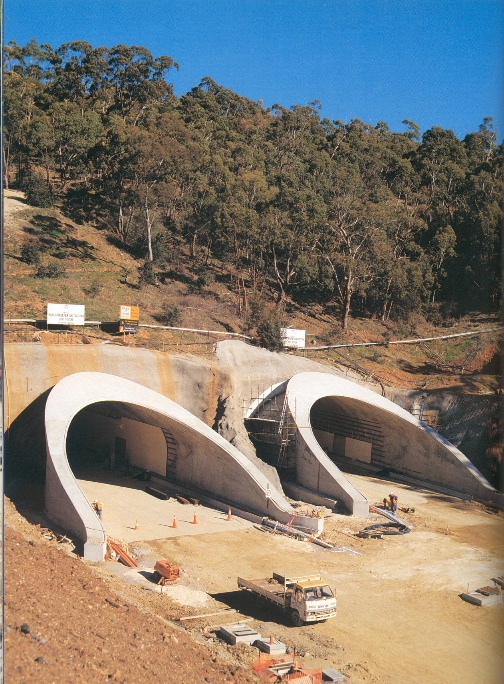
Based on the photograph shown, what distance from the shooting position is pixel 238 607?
17.7 meters

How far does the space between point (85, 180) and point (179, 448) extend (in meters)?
33.9

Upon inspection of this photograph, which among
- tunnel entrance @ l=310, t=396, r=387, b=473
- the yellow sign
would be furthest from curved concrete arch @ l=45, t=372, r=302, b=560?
the yellow sign

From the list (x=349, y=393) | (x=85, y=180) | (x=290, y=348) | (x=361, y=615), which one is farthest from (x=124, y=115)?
(x=361, y=615)

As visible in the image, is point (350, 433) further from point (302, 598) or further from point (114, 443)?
point (302, 598)

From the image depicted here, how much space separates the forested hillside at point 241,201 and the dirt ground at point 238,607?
25180mm

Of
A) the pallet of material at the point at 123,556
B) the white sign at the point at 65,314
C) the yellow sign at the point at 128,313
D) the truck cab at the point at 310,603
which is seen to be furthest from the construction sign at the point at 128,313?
the truck cab at the point at 310,603

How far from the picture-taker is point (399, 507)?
92.3ft

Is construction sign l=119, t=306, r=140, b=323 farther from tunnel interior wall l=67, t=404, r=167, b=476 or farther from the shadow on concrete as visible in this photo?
the shadow on concrete

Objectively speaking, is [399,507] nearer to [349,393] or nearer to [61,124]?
[349,393]

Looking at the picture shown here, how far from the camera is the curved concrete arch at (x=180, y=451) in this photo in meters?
22.8

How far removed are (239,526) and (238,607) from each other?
22.4ft

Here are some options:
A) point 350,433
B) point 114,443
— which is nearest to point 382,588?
point 114,443

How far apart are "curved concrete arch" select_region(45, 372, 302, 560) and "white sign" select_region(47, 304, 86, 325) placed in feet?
26.0

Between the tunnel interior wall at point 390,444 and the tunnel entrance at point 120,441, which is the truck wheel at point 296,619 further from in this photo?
the tunnel interior wall at point 390,444
